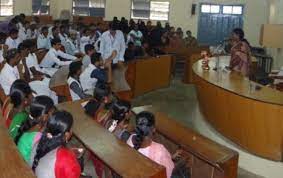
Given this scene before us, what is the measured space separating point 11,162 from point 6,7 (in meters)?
14.0

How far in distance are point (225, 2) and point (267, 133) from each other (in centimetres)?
1196

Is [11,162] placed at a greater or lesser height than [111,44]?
lesser

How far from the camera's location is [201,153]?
4266 mm

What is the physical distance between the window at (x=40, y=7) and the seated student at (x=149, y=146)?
14354mm

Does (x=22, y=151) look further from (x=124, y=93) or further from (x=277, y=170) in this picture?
(x=124, y=93)

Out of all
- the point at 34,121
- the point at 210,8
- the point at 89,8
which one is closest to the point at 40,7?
the point at 89,8

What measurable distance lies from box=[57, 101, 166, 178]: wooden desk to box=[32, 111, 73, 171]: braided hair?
484 millimetres

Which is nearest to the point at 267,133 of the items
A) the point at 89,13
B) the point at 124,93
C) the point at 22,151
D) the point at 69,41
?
the point at 124,93

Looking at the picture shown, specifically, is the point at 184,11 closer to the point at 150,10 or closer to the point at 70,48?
the point at 150,10

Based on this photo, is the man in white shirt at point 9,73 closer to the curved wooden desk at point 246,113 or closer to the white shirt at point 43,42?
the curved wooden desk at point 246,113

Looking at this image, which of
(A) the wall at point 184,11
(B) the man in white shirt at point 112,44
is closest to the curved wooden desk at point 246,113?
(B) the man in white shirt at point 112,44

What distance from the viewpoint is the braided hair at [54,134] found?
3.10 metres

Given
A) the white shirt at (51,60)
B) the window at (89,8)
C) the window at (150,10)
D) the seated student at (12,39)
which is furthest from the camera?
the window at (89,8)

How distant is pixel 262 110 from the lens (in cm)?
557
